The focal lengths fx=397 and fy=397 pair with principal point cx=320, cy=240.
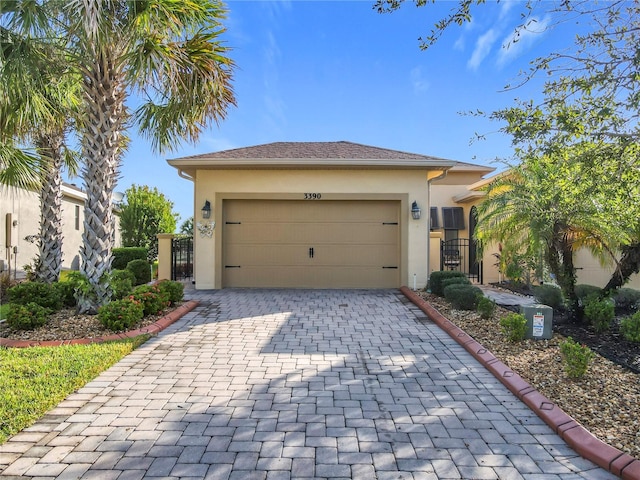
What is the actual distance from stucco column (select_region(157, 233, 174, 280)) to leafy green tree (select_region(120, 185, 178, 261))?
5659 mm

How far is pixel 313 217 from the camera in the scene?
11031 millimetres

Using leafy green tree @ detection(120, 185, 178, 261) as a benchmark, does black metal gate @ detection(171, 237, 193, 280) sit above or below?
below

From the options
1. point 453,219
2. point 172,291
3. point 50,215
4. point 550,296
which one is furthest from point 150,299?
point 453,219

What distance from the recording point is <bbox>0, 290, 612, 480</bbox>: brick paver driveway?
2.76 meters

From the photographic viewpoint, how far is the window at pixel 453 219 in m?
16.0

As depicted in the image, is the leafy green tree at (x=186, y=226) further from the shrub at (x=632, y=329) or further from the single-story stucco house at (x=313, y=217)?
the shrub at (x=632, y=329)

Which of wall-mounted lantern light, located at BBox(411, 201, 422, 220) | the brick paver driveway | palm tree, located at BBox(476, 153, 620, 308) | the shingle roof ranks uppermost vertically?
the shingle roof

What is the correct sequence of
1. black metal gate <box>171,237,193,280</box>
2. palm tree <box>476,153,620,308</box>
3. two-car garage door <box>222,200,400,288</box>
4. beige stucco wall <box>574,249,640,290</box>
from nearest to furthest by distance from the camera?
palm tree <box>476,153,620,308</box> < beige stucco wall <box>574,249,640,290</box> < two-car garage door <box>222,200,400,288</box> < black metal gate <box>171,237,193,280</box>

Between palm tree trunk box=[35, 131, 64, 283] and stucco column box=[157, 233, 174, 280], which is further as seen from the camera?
stucco column box=[157, 233, 174, 280]

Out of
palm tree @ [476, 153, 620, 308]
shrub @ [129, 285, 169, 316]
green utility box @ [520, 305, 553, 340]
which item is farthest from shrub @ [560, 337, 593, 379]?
shrub @ [129, 285, 169, 316]

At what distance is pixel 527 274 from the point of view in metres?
9.32

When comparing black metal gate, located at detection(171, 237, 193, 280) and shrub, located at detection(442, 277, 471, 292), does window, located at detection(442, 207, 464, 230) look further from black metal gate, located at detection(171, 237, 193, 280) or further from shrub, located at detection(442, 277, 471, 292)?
black metal gate, located at detection(171, 237, 193, 280)

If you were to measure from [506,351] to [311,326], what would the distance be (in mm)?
3055

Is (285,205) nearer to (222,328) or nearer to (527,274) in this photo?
(222,328)
